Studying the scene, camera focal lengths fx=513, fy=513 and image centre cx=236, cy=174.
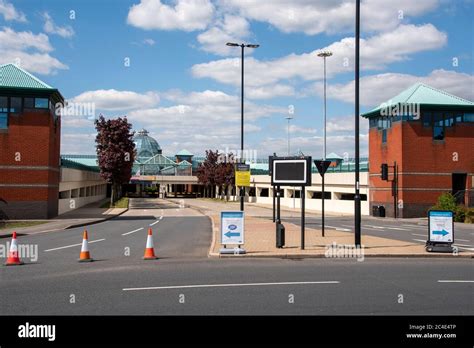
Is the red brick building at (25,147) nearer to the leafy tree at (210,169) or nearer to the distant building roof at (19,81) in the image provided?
the distant building roof at (19,81)

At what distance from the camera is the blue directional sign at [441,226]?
53.9 feet

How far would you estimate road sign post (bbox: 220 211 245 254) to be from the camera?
15.5 metres

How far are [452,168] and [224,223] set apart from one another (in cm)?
2881

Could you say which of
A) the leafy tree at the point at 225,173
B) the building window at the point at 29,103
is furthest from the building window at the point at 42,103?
the leafy tree at the point at 225,173

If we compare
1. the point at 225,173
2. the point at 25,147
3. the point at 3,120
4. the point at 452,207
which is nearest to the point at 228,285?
the point at 25,147

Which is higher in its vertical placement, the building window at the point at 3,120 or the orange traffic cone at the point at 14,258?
the building window at the point at 3,120

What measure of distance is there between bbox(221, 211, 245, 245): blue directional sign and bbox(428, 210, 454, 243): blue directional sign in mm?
6103

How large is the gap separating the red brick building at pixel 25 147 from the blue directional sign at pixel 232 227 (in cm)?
1870

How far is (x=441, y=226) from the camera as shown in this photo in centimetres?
1647

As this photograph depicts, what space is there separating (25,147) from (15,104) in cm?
268

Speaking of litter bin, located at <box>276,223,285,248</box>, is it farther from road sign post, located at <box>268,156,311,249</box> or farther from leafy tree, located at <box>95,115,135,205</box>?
leafy tree, located at <box>95,115,135,205</box>

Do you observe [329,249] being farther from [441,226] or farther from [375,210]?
[375,210]
